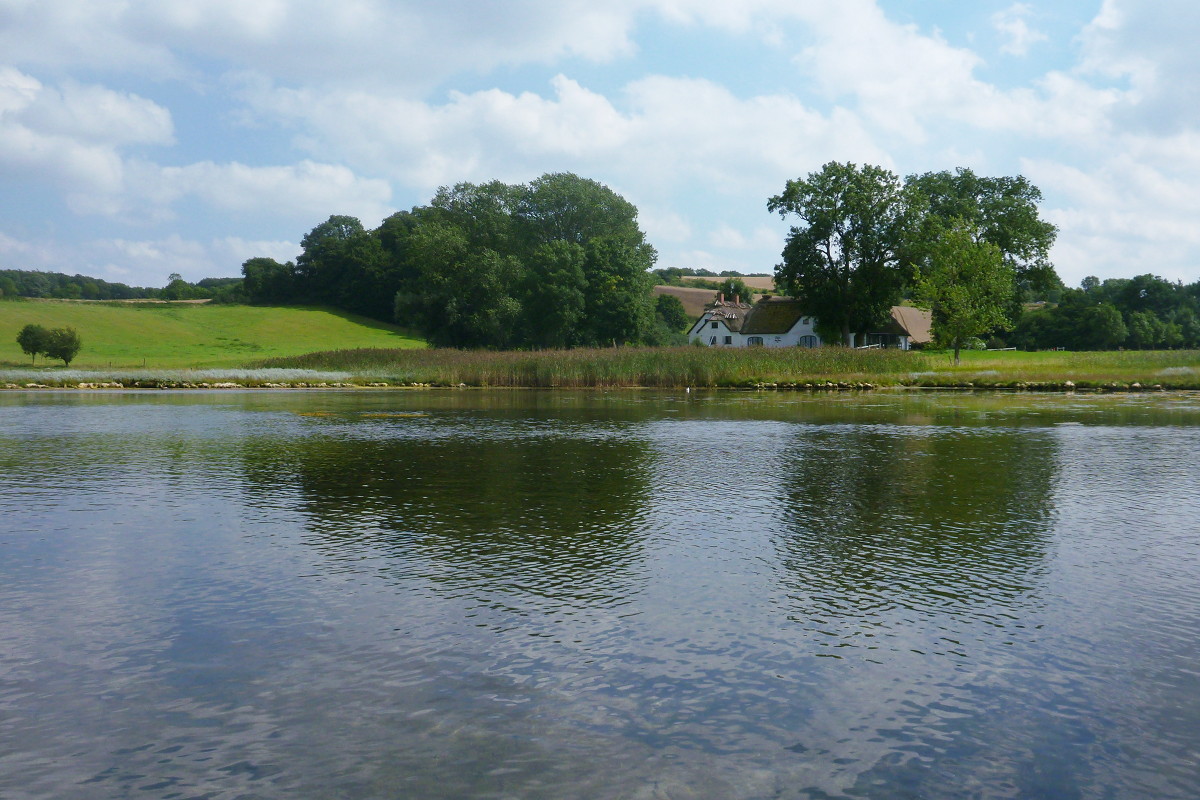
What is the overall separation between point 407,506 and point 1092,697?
822 cm

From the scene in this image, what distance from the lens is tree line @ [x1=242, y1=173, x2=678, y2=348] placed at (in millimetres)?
83250

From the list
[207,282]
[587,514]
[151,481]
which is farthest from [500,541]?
[207,282]

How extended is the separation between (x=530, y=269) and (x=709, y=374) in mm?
42523

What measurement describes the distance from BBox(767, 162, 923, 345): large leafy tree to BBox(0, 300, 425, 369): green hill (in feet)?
145

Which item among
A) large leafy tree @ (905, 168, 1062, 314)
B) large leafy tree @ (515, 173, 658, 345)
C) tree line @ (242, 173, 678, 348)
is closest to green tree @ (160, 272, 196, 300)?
tree line @ (242, 173, 678, 348)

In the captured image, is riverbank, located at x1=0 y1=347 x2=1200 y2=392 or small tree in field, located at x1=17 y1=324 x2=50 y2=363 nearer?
riverbank, located at x1=0 y1=347 x2=1200 y2=392

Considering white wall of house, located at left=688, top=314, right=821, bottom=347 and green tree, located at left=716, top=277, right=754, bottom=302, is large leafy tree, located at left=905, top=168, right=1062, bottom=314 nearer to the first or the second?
white wall of house, located at left=688, top=314, right=821, bottom=347

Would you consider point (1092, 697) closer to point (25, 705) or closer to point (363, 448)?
point (25, 705)

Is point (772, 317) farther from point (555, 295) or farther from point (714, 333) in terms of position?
point (555, 295)

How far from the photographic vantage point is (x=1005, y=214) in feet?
279

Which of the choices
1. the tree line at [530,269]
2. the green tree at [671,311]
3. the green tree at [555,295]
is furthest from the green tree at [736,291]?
the green tree at [555,295]

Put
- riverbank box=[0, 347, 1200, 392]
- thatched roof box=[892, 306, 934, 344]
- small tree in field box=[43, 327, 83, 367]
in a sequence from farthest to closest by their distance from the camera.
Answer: thatched roof box=[892, 306, 934, 344]
small tree in field box=[43, 327, 83, 367]
riverbank box=[0, 347, 1200, 392]

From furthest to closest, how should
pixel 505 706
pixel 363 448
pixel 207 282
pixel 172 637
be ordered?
pixel 207 282, pixel 363 448, pixel 172 637, pixel 505 706

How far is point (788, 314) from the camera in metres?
108
